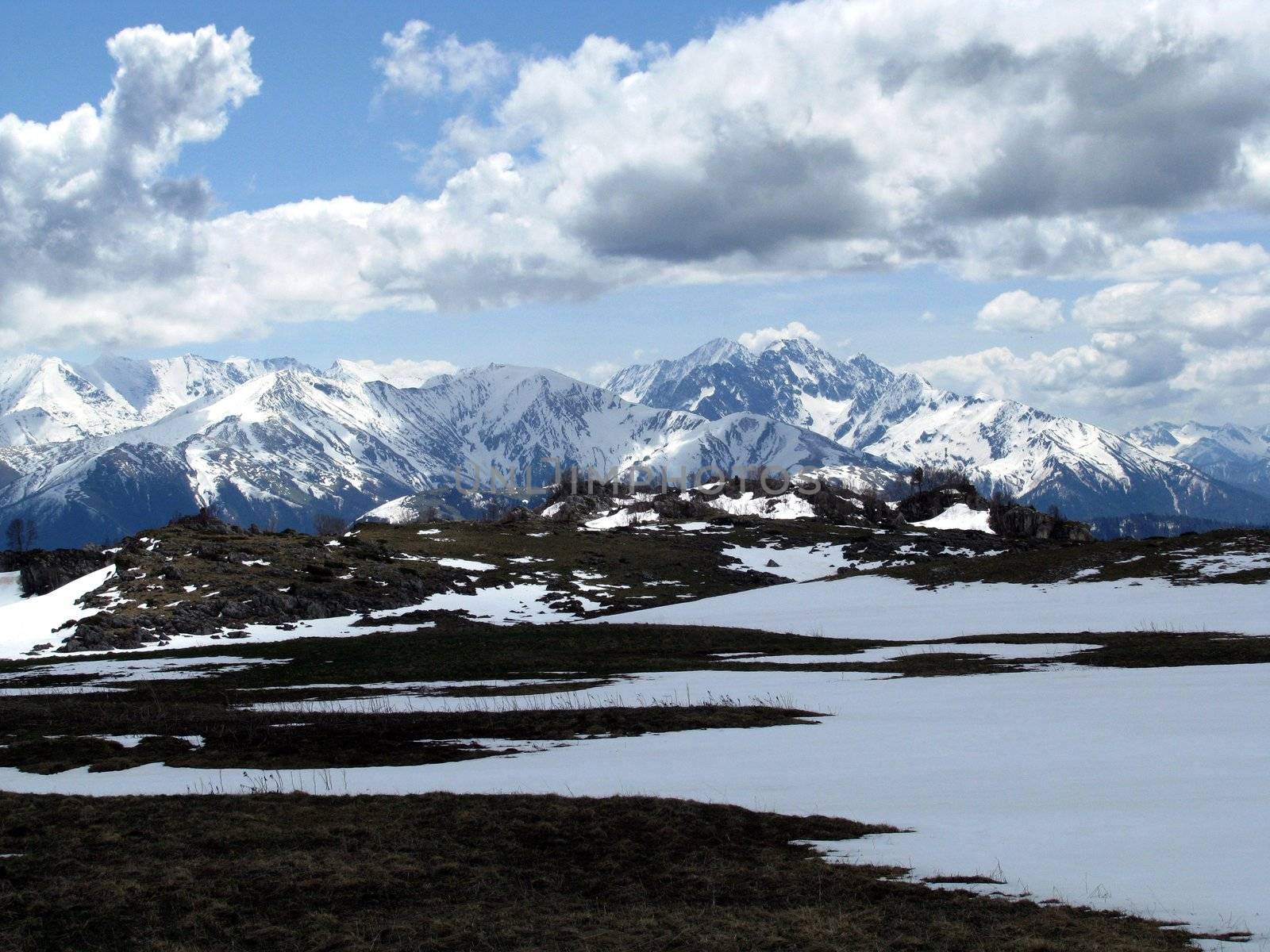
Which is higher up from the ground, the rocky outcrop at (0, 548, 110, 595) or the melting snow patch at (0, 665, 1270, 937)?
the rocky outcrop at (0, 548, 110, 595)

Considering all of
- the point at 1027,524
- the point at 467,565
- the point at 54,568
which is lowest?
the point at 1027,524

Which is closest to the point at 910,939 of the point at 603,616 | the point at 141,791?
the point at 141,791

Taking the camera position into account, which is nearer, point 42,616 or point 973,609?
point 973,609

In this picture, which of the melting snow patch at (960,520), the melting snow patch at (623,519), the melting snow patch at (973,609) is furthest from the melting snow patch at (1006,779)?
the melting snow patch at (960,520)

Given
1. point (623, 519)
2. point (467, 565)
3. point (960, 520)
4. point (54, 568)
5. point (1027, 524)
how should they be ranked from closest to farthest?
point (467, 565) < point (54, 568) < point (1027, 524) < point (623, 519) < point (960, 520)

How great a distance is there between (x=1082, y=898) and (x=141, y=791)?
19.2 metres

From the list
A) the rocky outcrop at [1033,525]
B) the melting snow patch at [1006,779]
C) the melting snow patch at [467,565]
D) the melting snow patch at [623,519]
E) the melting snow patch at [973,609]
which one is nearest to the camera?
the melting snow patch at [1006,779]

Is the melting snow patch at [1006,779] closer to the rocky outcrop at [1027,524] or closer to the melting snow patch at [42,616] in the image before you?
the melting snow patch at [42,616]

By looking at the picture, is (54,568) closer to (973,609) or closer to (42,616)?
(42,616)

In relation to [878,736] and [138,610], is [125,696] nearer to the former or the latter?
[878,736]

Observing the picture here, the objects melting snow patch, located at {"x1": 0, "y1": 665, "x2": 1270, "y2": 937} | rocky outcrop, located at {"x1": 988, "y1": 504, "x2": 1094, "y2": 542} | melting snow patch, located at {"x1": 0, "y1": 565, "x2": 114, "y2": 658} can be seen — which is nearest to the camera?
melting snow patch, located at {"x1": 0, "y1": 665, "x2": 1270, "y2": 937}

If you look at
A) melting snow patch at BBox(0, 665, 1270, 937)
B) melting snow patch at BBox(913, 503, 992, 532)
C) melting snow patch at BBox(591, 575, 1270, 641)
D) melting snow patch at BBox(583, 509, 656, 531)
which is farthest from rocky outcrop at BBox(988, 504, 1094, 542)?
melting snow patch at BBox(0, 665, 1270, 937)

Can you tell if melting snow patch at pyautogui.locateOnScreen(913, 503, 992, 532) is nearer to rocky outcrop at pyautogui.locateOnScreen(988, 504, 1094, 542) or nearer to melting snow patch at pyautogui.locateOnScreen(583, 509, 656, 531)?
rocky outcrop at pyautogui.locateOnScreen(988, 504, 1094, 542)

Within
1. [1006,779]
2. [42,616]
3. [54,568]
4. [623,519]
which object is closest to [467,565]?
[42,616]
